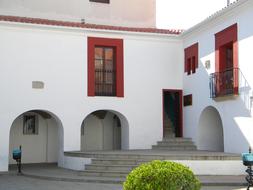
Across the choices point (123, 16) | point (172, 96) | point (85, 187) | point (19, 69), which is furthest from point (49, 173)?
point (123, 16)

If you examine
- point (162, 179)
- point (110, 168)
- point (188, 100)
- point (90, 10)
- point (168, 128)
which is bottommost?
point (110, 168)

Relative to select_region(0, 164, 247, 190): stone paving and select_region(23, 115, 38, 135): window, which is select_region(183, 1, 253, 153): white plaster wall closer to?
select_region(0, 164, 247, 190): stone paving

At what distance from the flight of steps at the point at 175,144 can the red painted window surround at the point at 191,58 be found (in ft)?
9.51

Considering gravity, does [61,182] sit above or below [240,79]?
below

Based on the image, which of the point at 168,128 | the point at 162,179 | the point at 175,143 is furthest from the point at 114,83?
the point at 162,179

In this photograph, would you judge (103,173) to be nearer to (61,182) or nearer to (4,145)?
(61,182)

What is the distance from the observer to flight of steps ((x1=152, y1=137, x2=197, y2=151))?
18.7 metres

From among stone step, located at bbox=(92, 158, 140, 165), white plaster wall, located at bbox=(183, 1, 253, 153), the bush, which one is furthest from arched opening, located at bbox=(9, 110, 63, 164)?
the bush

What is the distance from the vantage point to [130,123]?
1911 cm

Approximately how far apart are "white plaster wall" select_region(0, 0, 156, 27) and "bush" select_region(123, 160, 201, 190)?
15.5 m

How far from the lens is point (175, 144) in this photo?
62.3 ft

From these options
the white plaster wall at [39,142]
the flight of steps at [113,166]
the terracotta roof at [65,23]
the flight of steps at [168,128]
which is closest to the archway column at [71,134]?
the white plaster wall at [39,142]

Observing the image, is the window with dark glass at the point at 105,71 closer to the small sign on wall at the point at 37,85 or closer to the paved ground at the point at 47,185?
the small sign on wall at the point at 37,85

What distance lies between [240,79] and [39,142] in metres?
9.60
